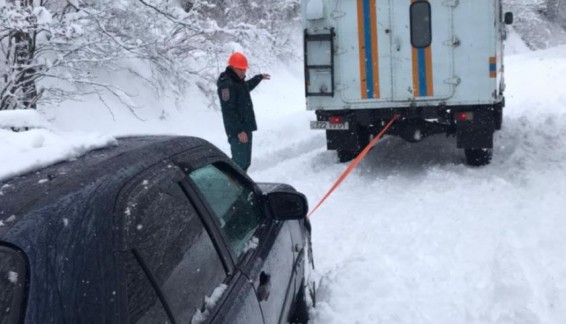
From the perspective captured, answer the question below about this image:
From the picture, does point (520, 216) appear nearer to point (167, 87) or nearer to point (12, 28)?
point (12, 28)

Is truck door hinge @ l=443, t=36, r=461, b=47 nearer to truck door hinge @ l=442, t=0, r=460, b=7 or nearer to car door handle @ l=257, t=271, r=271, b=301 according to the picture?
truck door hinge @ l=442, t=0, r=460, b=7

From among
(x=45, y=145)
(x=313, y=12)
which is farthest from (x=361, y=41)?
(x=45, y=145)

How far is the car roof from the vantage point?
5.43 ft

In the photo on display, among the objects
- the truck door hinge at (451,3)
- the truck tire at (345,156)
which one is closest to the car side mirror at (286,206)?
the truck door hinge at (451,3)

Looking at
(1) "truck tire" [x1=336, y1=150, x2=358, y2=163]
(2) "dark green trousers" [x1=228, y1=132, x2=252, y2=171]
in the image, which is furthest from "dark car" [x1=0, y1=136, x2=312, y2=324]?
(1) "truck tire" [x1=336, y1=150, x2=358, y2=163]

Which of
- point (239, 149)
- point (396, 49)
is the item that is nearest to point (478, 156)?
point (396, 49)

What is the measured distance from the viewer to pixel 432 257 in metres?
5.26

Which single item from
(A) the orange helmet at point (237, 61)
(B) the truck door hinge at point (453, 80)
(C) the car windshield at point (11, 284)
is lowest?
(C) the car windshield at point (11, 284)

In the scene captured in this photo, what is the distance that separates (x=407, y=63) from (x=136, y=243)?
6.98m

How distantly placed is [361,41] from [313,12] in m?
0.79

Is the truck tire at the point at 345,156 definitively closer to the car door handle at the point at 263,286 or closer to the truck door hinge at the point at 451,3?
the truck door hinge at the point at 451,3

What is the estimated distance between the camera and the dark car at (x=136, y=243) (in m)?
1.51

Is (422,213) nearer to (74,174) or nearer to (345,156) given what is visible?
(345,156)

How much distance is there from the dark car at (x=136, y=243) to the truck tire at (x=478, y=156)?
6.18 meters
